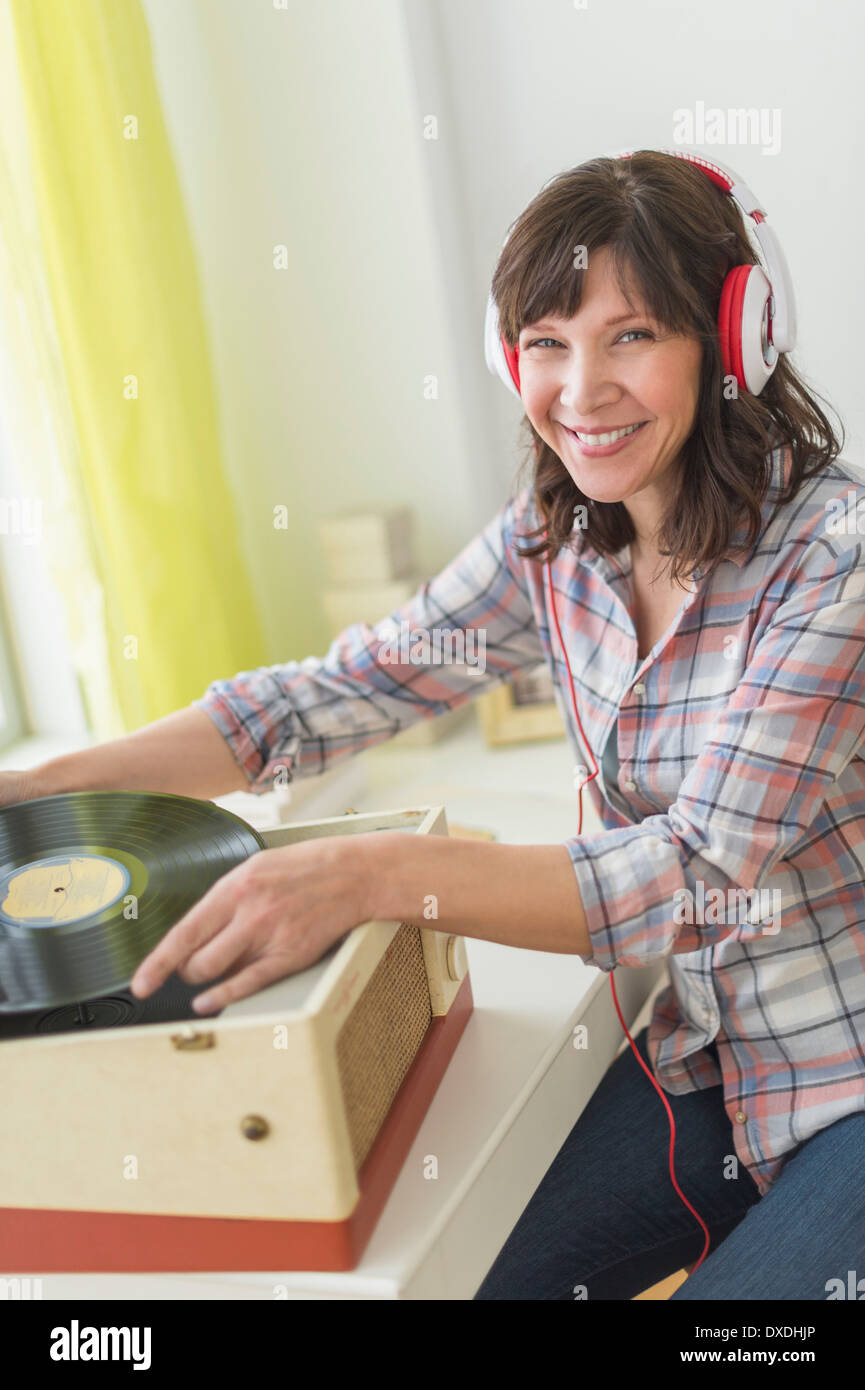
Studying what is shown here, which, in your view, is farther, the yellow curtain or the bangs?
the yellow curtain

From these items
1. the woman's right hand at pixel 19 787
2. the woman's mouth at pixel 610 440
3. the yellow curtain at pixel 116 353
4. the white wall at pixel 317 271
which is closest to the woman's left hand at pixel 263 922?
the woman's right hand at pixel 19 787

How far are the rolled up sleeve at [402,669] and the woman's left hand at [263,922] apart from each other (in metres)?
0.36

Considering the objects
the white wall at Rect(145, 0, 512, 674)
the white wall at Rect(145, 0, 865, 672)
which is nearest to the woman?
the white wall at Rect(145, 0, 865, 672)

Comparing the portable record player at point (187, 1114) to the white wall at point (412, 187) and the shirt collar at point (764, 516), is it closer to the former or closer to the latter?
the shirt collar at point (764, 516)

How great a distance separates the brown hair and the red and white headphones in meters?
0.01

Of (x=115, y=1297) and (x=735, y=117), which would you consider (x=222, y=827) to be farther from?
(x=735, y=117)

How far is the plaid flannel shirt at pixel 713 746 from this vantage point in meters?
0.88

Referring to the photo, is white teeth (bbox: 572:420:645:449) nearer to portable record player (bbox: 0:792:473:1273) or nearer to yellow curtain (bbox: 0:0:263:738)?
portable record player (bbox: 0:792:473:1273)

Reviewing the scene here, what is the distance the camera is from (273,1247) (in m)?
0.76

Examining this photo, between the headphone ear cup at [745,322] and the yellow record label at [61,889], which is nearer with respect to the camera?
the yellow record label at [61,889]

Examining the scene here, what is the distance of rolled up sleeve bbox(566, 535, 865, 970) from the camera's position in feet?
2.82

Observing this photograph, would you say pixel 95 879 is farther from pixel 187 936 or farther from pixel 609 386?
pixel 609 386
